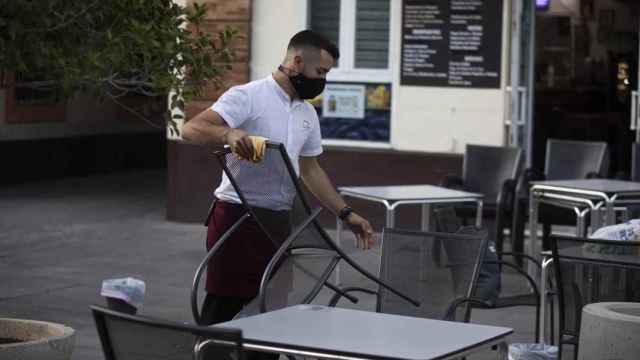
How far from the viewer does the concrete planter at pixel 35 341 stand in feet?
19.6

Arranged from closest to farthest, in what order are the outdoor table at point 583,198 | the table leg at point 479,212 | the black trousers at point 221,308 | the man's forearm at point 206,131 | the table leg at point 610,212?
1. the man's forearm at point 206,131
2. the black trousers at point 221,308
3. the table leg at point 610,212
4. the outdoor table at point 583,198
5. the table leg at point 479,212

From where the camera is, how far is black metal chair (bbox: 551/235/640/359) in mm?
6137

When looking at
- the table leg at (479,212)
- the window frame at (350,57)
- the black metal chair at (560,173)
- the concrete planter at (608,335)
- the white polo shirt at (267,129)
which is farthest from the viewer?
the window frame at (350,57)

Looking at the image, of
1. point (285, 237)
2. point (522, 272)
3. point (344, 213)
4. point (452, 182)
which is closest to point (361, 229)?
point (344, 213)

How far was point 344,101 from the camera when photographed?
45.7 feet

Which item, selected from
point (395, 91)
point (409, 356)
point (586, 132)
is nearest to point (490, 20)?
point (395, 91)

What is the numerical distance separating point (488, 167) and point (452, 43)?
1.65 meters

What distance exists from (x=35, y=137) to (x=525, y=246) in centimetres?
889

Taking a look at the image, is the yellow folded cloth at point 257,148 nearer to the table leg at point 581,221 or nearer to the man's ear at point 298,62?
the man's ear at point 298,62

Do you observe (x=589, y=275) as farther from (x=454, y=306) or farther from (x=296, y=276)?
(x=296, y=276)

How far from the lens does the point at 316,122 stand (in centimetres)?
637

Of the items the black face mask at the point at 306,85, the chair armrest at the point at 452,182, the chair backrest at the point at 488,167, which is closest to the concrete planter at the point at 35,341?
the black face mask at the point at 306,85

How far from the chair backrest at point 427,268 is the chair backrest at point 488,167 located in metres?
5.74

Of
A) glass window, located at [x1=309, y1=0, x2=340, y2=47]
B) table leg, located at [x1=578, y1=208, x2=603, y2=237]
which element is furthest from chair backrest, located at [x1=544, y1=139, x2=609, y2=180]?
glass window, located at [x1=309, y1=0, x2=340, y2=47]
